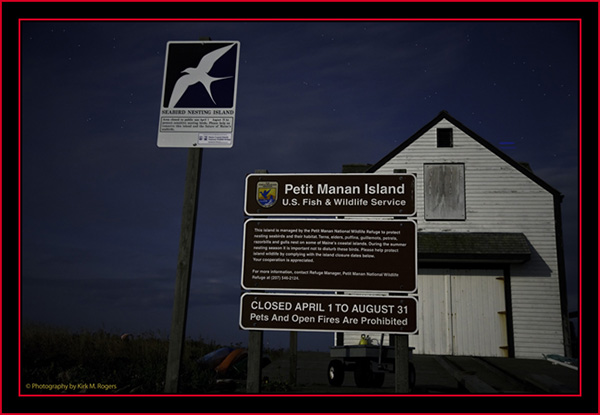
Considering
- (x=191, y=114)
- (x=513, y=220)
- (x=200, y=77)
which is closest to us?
(x=191, y=114)

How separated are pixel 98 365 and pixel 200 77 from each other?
280 inches

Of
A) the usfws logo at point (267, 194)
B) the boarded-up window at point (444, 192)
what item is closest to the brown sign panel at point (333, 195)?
the usfws logo at point (267, 194)

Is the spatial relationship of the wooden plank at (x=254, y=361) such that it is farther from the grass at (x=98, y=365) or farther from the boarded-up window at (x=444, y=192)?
the boarded-up window at (x=444, y=192)

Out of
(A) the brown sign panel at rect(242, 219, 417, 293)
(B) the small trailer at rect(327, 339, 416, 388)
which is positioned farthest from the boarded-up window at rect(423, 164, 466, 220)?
(A) the brown sign panel at rect(242, 219, 417, 293)

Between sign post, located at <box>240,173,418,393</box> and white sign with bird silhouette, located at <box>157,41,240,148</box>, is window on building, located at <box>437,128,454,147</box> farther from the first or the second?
white sign with bird silhouette, located at <box>157,41,240,148</box>

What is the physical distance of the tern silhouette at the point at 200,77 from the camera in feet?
23.1

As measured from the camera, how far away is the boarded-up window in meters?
18.0

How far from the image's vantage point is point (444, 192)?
59.5 feet

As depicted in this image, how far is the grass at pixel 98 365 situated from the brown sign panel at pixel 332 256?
2606 millimetres

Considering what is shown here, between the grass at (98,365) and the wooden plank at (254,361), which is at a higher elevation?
the wooden plank at (254,361)

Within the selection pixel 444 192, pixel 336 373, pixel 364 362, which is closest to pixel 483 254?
pixel 444 192

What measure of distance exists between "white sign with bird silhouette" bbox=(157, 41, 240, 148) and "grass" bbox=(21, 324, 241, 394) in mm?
3737

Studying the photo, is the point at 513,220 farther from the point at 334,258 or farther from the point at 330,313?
the point at 330,313
